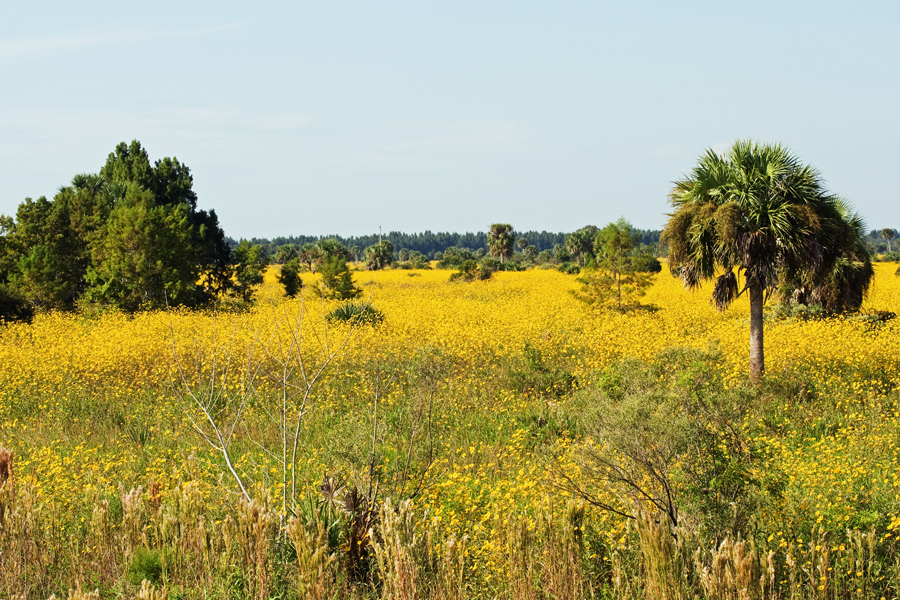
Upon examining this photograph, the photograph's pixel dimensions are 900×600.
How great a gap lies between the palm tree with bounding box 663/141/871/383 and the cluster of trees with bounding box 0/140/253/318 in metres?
19.3

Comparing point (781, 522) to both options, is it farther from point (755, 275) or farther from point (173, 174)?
point (173, 174)

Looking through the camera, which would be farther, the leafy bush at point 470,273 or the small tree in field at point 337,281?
the leafy bush at point 470,273

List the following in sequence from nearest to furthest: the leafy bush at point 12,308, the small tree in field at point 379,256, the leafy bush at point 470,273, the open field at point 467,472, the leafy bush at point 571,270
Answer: the open field at point 467,472
the leafy bush at point 12,308
the leafy bush at point 470,273
the leafy bush at point 571,270
the small tree in field at point 379,256

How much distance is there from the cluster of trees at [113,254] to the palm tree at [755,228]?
1925cm

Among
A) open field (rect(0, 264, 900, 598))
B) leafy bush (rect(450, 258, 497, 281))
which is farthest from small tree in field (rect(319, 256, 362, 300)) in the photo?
leafy bush (rect(450, 258, 497, 281))

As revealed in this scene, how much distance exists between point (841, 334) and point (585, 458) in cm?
1173

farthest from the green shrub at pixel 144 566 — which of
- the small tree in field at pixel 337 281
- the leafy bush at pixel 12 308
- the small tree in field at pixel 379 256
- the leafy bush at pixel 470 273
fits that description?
the small tree in field at pixel 379 256

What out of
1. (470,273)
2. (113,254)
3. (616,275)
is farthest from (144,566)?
(470,273)

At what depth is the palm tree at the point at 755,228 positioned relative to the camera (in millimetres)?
12109

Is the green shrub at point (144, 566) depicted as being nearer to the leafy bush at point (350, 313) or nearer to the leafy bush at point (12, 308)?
the leafy bush at point (350, 313)

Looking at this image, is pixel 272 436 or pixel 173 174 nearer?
pixel 272 436

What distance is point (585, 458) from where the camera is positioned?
256 inches

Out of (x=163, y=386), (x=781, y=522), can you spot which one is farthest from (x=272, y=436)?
(x=781, y=522)

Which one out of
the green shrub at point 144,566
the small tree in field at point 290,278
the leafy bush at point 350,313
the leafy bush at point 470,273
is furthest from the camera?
the leafy bush at point 470,273
